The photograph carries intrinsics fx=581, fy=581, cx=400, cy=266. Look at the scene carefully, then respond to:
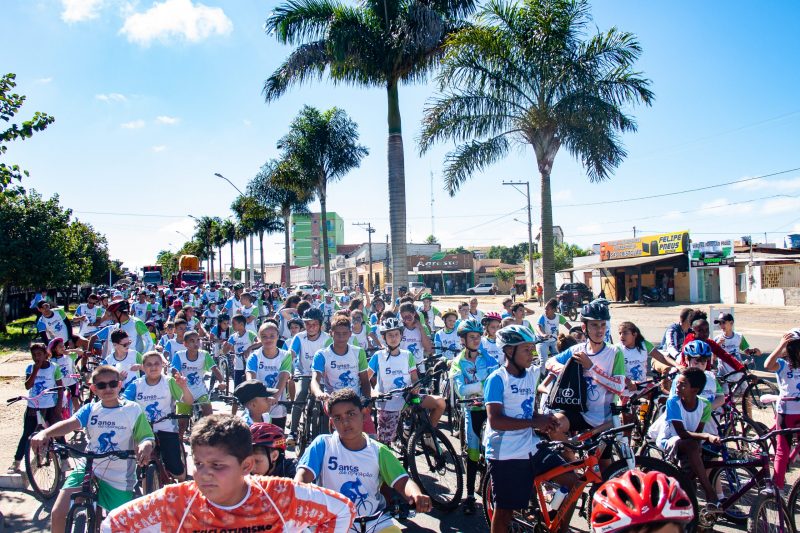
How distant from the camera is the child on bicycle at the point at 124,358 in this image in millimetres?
7820

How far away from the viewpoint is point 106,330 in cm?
1048

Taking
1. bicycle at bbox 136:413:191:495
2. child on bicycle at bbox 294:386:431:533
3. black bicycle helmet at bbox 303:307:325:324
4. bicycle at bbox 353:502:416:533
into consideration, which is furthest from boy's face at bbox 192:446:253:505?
black bicycle helmet at bbox 303:307:325:324

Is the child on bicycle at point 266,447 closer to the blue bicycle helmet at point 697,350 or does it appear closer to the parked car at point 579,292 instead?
the blue bicycle helmet at point 697,350

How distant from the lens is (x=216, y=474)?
2.59 m

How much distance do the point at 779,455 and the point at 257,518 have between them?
4.77m

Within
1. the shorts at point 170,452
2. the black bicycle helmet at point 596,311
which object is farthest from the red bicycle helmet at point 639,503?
the shorts at point 170,452

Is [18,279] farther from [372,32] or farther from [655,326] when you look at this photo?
[655,326]

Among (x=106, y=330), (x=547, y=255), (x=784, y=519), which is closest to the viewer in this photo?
(x=784, y=519)

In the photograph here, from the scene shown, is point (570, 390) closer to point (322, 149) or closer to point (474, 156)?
point (474, 156)

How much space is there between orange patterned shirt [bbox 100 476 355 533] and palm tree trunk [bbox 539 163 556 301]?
48.8ft

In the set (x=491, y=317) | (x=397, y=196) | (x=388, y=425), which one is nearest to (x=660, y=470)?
(x=388, y=425)

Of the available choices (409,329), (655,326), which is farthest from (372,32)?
(655,326)

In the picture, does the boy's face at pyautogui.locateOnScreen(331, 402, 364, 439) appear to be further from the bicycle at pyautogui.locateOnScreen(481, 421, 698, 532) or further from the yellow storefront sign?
the yellow storefront sign

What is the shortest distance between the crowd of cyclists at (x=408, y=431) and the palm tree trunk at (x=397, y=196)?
6.68m
